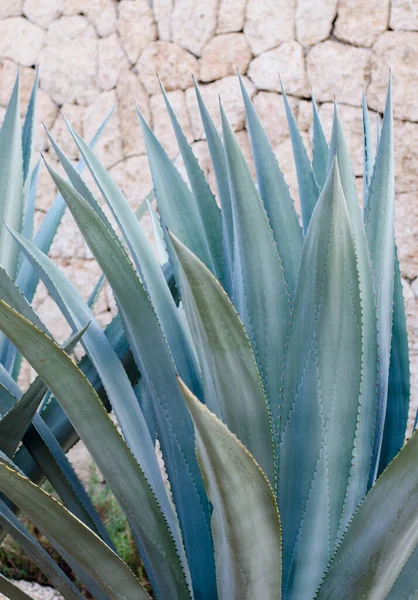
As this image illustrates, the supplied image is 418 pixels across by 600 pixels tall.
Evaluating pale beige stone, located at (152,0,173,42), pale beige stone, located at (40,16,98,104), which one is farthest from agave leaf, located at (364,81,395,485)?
pale beige stone, located at (40,16,98,104)

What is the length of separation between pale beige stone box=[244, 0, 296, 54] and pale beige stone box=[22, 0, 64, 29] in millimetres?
743

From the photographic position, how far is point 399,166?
2.24 meters

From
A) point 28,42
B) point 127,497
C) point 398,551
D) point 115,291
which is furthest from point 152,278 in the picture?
point 28,42

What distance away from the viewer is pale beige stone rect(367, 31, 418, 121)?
2.21m

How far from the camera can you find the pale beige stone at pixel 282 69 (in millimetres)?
2350

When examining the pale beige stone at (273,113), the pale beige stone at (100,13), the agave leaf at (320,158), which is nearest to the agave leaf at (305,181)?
the agave leaf at (320,158)

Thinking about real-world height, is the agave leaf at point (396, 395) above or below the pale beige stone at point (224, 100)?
below

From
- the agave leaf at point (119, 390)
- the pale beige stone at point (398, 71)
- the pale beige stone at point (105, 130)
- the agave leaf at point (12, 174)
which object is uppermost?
the pale beige stone at point (398, 71)

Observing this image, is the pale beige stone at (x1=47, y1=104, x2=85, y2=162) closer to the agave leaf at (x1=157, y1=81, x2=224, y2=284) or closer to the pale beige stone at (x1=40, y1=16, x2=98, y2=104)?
the pale beige stone at (x1=40, y1=16, x2=98, y2=104)

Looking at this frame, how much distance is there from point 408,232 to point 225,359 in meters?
1.89

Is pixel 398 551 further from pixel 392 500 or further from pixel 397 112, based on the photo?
pixel 397 112

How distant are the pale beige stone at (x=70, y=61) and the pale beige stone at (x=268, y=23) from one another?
1.95 feet

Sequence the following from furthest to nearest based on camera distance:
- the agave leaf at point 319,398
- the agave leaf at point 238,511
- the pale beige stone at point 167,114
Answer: the pale beige stone at point 167,114 → the agave leaf at point 319,398 → the agave leaf at point 238,511

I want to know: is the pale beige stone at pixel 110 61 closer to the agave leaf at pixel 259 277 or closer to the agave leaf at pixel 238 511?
the agave leaf at pixel 259 277
